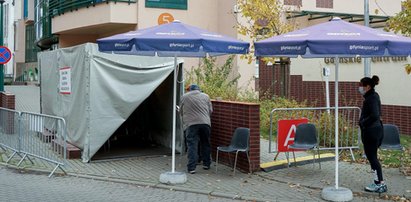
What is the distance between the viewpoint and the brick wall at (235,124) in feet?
30.3

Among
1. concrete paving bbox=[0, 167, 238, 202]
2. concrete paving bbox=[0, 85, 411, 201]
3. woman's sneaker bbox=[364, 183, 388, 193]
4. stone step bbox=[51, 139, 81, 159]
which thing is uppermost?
stone step bbox=[51, 139, 81, 159]

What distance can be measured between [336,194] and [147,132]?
6.94 metres

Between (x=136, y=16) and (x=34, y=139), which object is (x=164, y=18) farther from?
(x=34, y=139)

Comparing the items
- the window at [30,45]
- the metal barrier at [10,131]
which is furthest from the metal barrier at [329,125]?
the window at [30,45]

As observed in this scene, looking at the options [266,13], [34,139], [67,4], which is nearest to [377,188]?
[34,139]

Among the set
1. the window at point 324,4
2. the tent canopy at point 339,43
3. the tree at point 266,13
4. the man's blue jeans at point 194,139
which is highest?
the window at point 324,4

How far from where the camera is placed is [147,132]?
527 inches

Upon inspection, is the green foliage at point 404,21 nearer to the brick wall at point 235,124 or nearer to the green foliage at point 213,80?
the brick wall at point 235,124

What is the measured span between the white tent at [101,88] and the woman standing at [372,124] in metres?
4.82

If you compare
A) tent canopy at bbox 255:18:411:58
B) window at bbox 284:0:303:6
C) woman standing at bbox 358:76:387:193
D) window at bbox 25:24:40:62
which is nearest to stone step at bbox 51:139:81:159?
tent canopy at bbox 255:18:411:58

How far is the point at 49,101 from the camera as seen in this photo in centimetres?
1347

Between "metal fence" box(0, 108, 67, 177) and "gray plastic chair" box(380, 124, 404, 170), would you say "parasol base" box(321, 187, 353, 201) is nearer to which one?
"gray plastic chair" box(380, 124, 404, 170)

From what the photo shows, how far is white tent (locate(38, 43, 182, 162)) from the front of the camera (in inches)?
412

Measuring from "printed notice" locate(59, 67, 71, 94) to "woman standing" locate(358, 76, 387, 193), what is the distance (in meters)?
6.87
